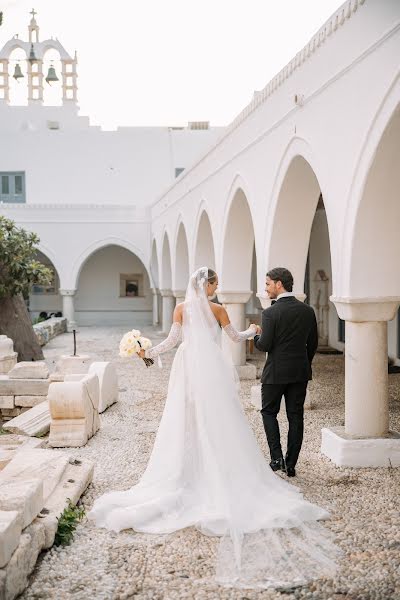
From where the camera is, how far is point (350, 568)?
402 cm

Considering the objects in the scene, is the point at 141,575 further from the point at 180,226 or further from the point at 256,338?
the point at 180,226

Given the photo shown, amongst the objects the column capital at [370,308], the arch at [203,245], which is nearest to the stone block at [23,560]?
the column capital at [370,308]

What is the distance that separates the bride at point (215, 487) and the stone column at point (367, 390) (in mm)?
1262

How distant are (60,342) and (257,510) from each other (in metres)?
15.6

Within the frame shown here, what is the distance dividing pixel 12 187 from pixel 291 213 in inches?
839

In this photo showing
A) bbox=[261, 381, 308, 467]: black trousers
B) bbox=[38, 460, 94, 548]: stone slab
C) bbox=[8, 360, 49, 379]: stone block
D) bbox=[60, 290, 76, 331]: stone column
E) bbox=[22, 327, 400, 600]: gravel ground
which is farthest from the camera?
bbox=[60, 290, 76, 331]: stone column

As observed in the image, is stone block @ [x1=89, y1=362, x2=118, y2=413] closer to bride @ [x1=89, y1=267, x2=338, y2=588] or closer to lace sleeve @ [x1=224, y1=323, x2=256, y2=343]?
lace sleeve @ [x1=224, y1=323, x2=256, y2=343]

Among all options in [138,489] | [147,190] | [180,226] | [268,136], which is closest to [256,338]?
[138,489]

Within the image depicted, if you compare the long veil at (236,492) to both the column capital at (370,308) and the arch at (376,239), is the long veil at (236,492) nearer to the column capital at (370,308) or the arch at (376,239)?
the column capital at (370,308)

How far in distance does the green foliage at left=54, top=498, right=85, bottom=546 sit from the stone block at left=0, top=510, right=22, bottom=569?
0.70 m

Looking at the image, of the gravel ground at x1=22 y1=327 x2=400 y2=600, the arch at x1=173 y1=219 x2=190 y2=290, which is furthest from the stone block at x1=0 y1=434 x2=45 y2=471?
the arch at x1=173 y1=219 x2=190 y2=290

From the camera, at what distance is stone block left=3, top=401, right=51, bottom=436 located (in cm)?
797

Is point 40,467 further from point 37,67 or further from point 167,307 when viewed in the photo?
point 37,67

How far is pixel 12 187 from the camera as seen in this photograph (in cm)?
2795
